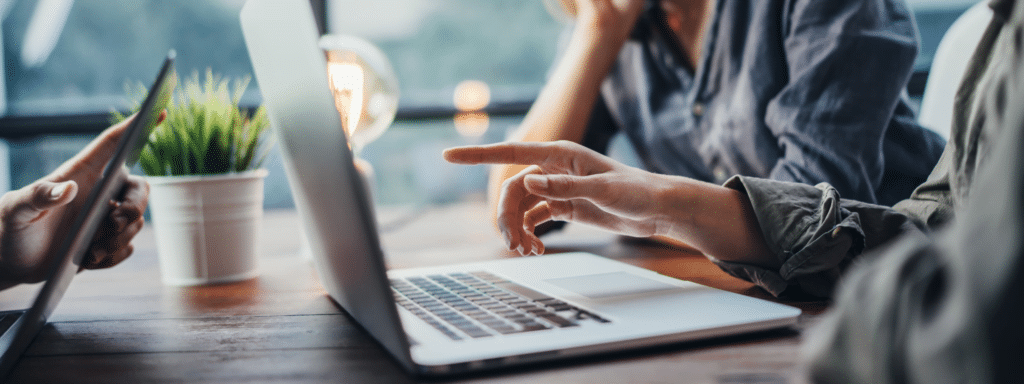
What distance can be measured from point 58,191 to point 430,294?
1.15ft

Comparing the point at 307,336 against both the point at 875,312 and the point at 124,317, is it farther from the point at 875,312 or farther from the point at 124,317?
the point at 875,312

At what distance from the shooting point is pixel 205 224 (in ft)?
2.25

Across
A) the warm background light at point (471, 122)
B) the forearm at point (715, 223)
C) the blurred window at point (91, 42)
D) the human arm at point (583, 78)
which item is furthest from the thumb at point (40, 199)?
the blurred window at point (91, 42)

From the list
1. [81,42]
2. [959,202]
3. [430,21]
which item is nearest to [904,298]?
[959,202]

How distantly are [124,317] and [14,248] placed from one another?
0.13m

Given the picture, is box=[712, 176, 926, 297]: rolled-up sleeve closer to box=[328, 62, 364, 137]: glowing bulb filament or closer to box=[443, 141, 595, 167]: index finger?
box=[443, 141, 595, 167]: index finger

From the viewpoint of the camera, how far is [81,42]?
7.61 feet

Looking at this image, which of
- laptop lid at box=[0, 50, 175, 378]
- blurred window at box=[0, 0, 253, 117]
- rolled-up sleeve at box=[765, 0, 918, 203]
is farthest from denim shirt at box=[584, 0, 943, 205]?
blurred window at box=[0, 0, 253, 117]

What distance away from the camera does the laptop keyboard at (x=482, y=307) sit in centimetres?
41

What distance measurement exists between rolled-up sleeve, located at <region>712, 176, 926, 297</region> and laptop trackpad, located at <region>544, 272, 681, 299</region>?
0.11 m

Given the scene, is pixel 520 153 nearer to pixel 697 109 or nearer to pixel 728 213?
pixel 728 213

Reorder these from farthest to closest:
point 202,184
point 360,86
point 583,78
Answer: point 583,78 < point 360,86 < point 202,184

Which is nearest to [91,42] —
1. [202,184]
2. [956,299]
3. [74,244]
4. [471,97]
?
[471,97]

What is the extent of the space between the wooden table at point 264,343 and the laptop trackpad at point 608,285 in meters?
0.09
